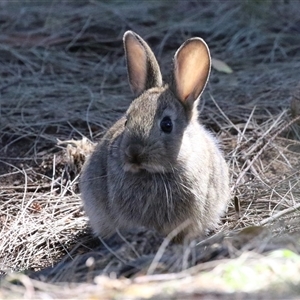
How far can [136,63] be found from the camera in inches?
197

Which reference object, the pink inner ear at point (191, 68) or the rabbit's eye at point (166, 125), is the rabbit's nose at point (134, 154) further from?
the pink inner ear at point (191, 68)

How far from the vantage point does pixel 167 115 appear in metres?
4.67

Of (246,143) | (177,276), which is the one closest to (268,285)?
(177,276)

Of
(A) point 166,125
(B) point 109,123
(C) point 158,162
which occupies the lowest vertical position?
(B) point 109,123

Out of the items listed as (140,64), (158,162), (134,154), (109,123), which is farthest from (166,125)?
(109,123)

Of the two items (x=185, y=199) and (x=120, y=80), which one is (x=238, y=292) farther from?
(x=120, y=80)

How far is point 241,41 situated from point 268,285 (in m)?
5.73

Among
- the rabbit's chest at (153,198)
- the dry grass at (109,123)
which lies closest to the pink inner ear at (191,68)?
the rabbit's chest at (153,198)

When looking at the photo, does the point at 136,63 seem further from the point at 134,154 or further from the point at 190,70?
the point at 134,154

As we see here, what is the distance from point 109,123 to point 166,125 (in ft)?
7.15

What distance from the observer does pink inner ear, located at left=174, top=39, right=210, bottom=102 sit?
4816 mm

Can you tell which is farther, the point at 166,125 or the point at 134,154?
the point at 166,125

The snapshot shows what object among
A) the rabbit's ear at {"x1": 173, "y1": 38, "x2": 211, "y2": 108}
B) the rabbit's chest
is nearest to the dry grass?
the rabbit's chest

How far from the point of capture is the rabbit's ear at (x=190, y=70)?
4.81m
